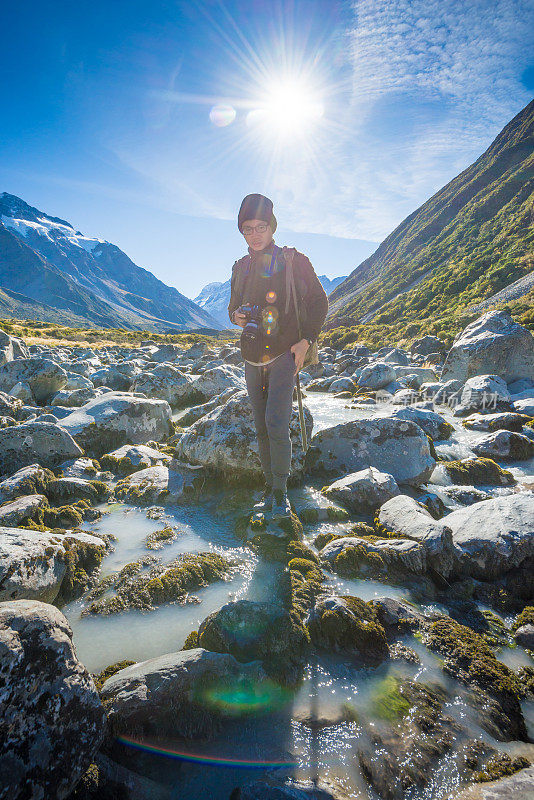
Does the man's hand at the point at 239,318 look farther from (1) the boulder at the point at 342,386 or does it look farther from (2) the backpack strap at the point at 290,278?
(1) the boulder at the point at 342,386

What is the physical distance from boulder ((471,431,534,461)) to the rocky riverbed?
0.43 m

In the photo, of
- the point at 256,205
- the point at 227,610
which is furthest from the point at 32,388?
the point at 227,610

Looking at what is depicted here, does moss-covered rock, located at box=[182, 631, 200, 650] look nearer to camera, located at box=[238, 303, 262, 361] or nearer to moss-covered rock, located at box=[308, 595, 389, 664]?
moss-covered rock, located at box=[308, 595, 389, 664]

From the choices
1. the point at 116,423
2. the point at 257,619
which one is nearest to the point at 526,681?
the point at 257,619

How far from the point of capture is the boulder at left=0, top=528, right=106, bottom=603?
3314 millimetres

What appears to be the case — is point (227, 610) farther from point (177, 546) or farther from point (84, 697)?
point (177, 546)

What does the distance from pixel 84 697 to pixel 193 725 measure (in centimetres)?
77

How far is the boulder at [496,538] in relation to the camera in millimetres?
4266

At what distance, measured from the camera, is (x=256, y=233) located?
181 inches

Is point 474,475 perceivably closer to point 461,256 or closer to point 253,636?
point 253,636

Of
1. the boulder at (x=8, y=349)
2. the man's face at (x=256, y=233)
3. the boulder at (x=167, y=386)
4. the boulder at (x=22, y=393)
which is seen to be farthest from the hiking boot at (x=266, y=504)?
the boulder at (x=8, y=349)

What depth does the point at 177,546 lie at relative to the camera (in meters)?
4.96

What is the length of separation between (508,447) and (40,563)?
9.90m

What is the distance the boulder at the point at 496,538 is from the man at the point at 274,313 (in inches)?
101
